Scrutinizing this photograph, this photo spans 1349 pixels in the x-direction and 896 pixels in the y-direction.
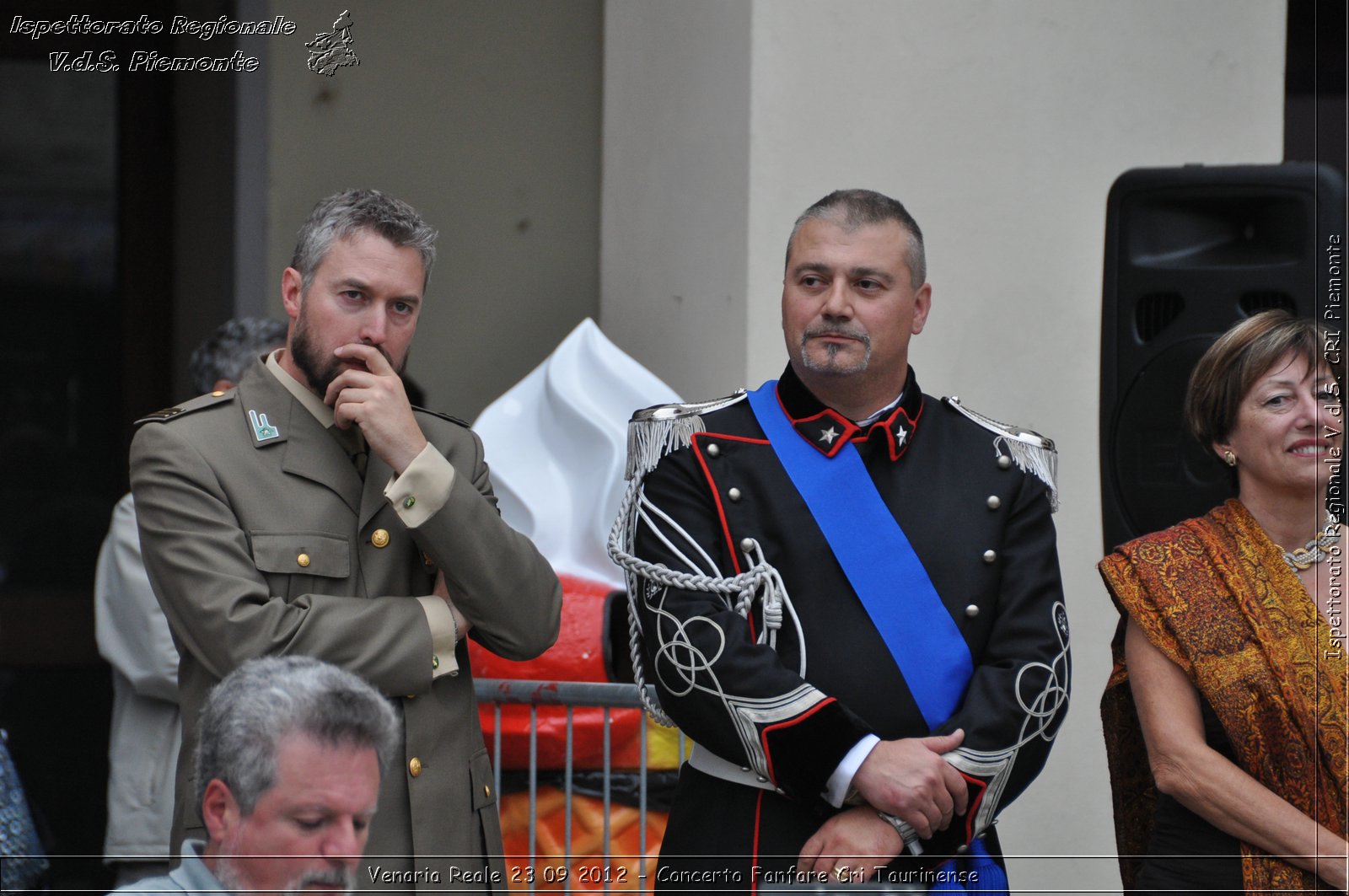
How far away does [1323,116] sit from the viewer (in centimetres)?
475

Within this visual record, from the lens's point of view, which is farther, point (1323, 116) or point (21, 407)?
point (21, 407)

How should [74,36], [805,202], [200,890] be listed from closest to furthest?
[200,890], [805,202], [74,36]

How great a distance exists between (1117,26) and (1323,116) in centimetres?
80

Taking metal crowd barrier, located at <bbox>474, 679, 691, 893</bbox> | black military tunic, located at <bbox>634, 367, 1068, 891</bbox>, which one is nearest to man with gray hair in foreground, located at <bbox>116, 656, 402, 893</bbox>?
black military tunic, located at <bbox>634, 367, 1068, 891</bbox>

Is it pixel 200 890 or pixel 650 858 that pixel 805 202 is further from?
pixel 200 890

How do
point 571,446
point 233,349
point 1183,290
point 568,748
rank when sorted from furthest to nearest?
1. point 571,446
2. point 233,349
3. point 1183,290
4. point 568,748

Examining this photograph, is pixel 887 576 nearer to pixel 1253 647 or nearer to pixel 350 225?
pixel 1253 647

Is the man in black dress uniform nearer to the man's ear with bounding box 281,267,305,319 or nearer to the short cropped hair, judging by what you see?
the short cropped hair

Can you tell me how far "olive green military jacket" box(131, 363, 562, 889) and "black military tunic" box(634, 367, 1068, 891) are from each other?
26cm

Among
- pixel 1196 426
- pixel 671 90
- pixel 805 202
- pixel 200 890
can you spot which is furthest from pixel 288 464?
pixel 671 90

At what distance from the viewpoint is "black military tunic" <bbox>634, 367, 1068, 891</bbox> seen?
7.44 feet

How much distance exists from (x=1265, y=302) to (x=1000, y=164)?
4.25 feet

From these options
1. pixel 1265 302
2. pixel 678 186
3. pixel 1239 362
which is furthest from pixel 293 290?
pixel 678 186

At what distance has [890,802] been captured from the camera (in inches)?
87.1
